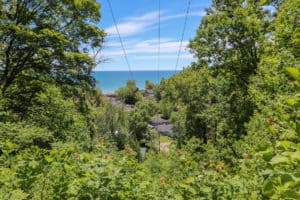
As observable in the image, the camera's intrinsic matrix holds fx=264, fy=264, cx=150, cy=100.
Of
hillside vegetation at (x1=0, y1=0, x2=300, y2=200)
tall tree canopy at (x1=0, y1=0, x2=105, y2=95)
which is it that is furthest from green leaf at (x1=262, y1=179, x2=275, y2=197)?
tall tree canopy at (x1=0, y1=0, x2=105, y2=95)

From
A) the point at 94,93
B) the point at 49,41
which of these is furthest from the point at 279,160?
the point at 94,93

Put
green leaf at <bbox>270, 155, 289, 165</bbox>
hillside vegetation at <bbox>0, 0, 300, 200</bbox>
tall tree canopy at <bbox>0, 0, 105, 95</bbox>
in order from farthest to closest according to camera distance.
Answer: tall tree canopy at <bbox>0, 0, 105, 95</bbox> → hillside vegetation at <bbox>0, 0, 300, 200</bbox> → green leaf at <bbox>270, 155, 289, 165</bbox>

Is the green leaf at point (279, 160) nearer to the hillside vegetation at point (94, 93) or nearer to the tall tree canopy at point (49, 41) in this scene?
the hillside vegetation at point (94, 93)

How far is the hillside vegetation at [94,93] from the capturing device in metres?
2.22

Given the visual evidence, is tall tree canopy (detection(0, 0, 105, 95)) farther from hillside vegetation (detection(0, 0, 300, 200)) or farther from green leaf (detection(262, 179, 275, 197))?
green leaf (detection(262, 179, 275, 197))

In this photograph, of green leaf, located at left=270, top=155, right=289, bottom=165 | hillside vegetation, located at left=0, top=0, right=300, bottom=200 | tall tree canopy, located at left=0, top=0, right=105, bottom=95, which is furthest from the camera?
tall tree canopy, located at left=0, top=0, right=105, bottom=95

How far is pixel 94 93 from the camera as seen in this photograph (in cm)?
1256

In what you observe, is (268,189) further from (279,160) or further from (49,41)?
(49,41)

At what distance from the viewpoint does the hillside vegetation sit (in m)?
2.22

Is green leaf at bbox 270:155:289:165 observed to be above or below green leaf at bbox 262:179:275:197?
above

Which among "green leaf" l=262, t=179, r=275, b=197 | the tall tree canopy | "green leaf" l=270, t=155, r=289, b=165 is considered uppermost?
the tall tree canopy

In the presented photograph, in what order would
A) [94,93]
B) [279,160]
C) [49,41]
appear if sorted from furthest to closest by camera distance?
[94,93] → [49,41] → [279,160]

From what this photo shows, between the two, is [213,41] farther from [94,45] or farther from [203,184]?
[203,184]

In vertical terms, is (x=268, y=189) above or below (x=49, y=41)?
below
